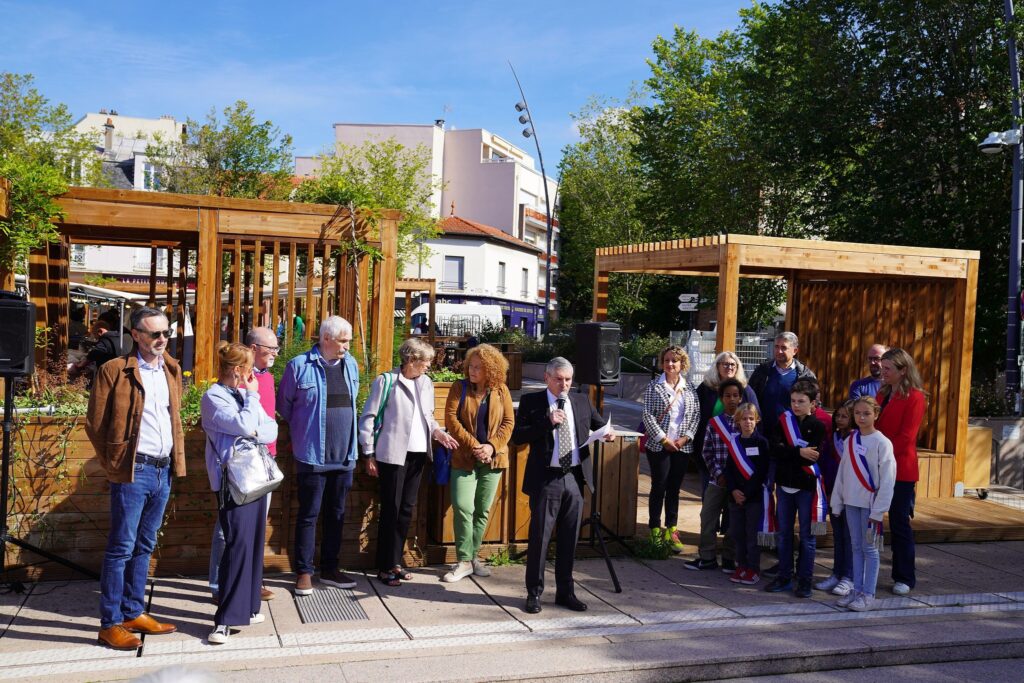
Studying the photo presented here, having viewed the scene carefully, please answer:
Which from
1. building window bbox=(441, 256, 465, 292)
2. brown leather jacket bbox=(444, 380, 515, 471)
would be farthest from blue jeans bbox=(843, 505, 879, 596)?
building window bbox=(441, 256, 465, 292)

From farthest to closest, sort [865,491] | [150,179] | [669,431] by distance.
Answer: [150,179] → [669,431] → [865,491]

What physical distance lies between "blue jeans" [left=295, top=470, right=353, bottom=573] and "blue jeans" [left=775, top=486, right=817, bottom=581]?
3065 mm

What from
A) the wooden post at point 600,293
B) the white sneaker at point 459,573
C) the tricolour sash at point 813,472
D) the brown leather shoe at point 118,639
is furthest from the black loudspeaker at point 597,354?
the wooden post at point 600,293

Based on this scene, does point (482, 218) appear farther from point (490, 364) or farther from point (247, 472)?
point (247, 472)

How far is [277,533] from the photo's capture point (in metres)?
6.59

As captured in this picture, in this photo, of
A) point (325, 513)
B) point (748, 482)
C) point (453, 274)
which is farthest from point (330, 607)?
point (453, 274)

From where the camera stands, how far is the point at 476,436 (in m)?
6.43

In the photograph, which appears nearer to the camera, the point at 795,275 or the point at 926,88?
the point at 795,275

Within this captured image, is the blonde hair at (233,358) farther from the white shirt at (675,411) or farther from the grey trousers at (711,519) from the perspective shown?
the grey trousers at (711,519)

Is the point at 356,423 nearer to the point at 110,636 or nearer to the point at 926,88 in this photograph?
the point at 110,636

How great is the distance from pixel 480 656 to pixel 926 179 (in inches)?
591

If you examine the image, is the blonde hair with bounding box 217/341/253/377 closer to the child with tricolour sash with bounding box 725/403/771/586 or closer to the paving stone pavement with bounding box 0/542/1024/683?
the paving stone pavement with bounding box 0/542/1024/683

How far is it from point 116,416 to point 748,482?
424 cm

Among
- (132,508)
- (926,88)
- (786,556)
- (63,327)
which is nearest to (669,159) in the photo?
(926,88)
